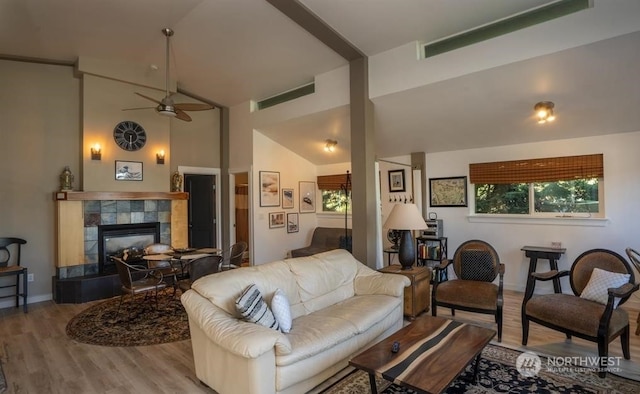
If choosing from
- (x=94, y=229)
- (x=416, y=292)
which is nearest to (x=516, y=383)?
(x=416, y=292)

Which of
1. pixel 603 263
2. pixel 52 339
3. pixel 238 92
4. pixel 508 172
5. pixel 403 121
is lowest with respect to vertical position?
pixel 52 339

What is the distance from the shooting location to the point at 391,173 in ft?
20.6

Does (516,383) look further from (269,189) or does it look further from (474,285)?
(269,189)

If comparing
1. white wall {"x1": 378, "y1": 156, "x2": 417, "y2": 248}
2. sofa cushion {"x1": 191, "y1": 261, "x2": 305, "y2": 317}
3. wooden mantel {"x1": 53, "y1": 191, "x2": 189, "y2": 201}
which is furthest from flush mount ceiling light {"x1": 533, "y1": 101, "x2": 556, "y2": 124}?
wooden mantel {"x1": 53, "y1": 191, "x2": 189, "y2": 201}

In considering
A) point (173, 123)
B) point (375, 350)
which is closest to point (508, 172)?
point (375, 350)

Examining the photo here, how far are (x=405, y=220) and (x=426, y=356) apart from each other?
1.93 m

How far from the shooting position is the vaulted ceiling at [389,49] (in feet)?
10.6

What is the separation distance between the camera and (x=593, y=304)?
9.42 ft

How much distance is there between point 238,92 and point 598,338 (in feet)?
19.6

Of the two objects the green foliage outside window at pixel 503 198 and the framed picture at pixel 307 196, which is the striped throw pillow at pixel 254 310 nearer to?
the green foliage outside window at pixel 503 198

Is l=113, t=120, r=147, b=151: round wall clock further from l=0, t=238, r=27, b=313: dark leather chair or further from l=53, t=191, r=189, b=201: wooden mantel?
l=0, t=238, r=27, b=313: dark leather chair

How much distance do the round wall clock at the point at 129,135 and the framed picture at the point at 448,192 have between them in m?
5.08

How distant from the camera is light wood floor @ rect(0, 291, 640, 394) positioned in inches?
103

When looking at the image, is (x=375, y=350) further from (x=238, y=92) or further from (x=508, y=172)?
(x=238, y=92)
